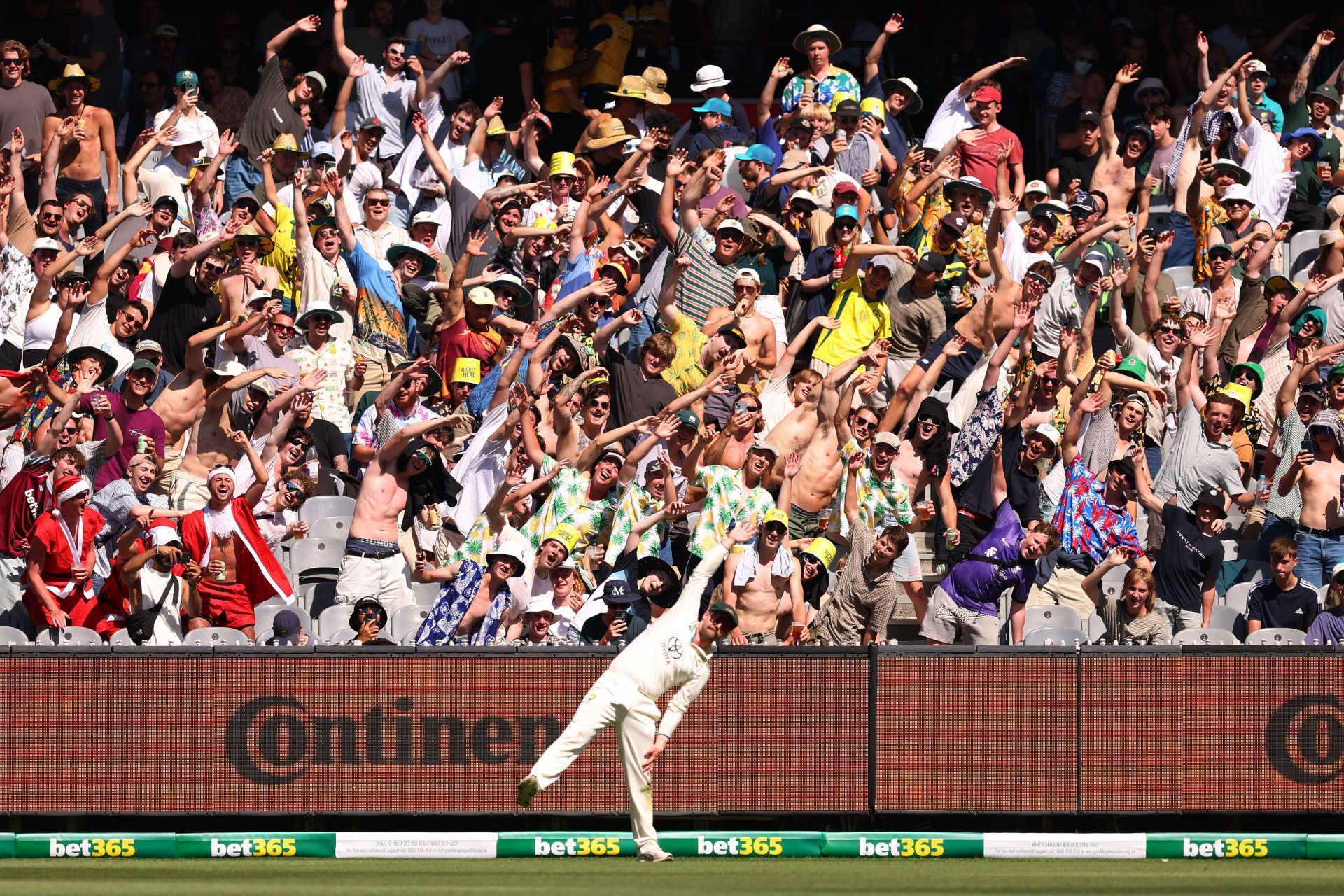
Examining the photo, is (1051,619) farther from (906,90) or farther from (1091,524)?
(906,90)

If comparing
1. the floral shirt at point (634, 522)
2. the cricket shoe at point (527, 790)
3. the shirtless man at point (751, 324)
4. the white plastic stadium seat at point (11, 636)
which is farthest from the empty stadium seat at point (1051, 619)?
the white plastic stadium seat at point (11, 636)

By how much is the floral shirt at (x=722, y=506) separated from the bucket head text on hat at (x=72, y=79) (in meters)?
7.35

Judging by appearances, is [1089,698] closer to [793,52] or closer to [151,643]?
[151,643]

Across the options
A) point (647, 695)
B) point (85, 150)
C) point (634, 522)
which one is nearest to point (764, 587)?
point (634, 522)

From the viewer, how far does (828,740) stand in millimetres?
13617

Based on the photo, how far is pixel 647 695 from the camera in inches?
504

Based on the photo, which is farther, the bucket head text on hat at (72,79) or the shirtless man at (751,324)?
the bucket head text on hat at (72,79)

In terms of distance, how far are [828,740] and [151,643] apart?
4.36m

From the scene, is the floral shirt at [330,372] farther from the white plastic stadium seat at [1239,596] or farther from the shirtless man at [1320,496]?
the shirtless man at [1320,496]

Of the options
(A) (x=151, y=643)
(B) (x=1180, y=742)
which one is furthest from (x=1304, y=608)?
(A) (x=151, y=643)

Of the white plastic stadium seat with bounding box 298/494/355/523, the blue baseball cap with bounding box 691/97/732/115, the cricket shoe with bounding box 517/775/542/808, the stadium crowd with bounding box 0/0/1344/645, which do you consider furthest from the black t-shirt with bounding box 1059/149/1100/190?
the cricket shoe with bounding box 517/775/542/808

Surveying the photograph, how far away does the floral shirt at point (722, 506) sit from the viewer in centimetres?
1588

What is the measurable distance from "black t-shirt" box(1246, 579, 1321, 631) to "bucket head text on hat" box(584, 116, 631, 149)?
25.3ft

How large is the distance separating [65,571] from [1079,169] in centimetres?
1052
